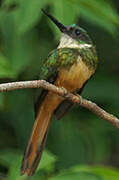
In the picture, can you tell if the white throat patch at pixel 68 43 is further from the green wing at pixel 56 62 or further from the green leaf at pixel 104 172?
the green leaf at pixel 104 172

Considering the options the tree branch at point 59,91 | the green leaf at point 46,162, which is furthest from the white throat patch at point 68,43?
the green leaf at point 46,162

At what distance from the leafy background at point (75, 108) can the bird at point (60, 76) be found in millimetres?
79

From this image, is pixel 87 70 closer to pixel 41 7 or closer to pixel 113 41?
pixel 41 7

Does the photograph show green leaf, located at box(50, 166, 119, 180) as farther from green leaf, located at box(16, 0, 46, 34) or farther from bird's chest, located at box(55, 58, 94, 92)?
green leaf, located at box(16, 0, 46, 34)

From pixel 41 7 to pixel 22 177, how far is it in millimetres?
1104

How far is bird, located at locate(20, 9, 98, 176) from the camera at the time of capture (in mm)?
2969

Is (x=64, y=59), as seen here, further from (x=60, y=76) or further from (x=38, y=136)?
(x=38, y=136)

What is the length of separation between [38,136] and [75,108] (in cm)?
103

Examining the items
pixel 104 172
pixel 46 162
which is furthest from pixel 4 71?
pixel 104 172

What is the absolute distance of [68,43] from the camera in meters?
3.22

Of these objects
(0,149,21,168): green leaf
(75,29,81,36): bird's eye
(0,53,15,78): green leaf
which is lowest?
(0,149,21,168): green leaf

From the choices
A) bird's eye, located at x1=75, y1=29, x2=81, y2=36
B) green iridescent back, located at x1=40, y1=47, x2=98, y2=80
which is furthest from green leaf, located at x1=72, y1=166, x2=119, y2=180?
bird's eye, located at x1=75, y1=29, x2=81, y2=36

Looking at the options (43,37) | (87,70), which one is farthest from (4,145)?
(87,70)

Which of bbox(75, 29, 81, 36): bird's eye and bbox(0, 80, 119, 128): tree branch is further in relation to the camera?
bbox(75, 29, 81, 36): bird's eye
